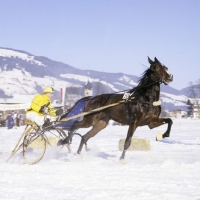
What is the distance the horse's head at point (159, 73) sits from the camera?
912 centimetres

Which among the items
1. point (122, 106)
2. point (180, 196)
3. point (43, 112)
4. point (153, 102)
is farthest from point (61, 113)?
point (180, 196)

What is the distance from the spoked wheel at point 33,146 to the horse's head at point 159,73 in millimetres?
2809

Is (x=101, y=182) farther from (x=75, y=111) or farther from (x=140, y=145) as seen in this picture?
(x=140, y=145)

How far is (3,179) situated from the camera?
6727 mm

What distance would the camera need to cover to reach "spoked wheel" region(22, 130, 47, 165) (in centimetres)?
945

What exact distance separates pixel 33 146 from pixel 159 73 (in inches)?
144

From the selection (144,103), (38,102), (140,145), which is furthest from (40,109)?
(140,145)

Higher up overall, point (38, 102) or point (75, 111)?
point (38, 102)

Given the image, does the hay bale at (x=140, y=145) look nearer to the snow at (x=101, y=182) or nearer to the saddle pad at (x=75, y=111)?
the saddle pad at (x=75, y=111)

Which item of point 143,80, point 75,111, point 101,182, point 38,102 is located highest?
point 143,80

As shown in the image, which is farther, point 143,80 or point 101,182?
point 143,80

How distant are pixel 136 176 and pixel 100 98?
3716 mm

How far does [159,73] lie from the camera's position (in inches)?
364

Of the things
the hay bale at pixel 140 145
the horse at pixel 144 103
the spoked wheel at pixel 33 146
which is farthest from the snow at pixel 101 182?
the hay bale at pixel 140 145
